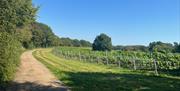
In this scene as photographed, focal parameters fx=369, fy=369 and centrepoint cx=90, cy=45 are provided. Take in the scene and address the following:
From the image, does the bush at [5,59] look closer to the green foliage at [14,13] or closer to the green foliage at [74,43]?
the green foliage at [14,13]

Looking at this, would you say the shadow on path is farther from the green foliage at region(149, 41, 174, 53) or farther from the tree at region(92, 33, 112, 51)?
the tree at region(92, 33, 112, 51)

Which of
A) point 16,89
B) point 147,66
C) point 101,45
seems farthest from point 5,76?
point 101,45

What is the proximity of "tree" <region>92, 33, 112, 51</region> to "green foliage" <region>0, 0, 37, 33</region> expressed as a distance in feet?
161

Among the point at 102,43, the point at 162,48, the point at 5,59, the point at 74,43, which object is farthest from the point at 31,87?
the point at 74,43

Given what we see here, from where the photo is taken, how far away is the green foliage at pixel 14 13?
3342cm

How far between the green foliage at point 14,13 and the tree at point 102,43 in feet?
161

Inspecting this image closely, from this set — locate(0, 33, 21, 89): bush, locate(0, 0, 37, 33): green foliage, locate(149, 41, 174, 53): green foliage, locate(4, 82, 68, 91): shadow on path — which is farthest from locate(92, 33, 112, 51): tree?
locate(4, 82, 68, 91): shadow on path

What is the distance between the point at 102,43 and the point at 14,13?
57.6 metres

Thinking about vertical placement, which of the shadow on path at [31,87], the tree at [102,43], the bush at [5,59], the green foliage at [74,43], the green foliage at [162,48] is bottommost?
the shadow on path at [31,87]

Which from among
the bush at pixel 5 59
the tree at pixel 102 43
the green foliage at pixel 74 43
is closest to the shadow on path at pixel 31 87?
the bush at pixel 5 59

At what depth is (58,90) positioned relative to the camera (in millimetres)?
17531

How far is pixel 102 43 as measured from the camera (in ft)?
306

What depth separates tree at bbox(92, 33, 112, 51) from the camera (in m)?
91.2

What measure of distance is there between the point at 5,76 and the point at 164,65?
24.6m
